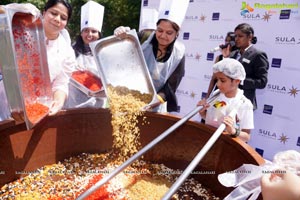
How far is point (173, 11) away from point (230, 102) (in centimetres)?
91

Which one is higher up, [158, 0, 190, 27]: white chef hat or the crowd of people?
[158, 0, 190, 27]: white chef hat

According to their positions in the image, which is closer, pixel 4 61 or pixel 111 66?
pixel 4 61

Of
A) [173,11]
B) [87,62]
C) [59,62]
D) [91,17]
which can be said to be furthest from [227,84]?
[91,17]

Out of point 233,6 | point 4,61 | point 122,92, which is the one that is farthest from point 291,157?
point 233,6

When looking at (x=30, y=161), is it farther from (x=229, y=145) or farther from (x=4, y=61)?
(x=229, y=145)

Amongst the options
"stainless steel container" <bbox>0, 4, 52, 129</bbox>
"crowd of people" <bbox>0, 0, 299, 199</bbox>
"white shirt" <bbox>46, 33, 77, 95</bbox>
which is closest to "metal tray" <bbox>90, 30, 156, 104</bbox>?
"crowd of people" <bbox>0, 0, 299, 199</bbox>

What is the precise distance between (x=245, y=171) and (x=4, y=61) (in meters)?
1.20

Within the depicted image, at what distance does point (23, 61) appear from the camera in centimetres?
151

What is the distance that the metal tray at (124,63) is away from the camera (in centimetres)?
208

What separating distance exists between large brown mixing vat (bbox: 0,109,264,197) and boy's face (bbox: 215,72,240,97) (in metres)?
0.32

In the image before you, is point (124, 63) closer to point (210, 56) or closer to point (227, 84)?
point (227, 84)

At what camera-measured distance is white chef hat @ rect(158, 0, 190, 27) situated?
2080 mm

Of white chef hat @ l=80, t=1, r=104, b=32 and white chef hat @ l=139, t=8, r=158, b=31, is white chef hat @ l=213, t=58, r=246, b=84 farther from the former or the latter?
white chef hat @ l=80, t=1, r=104, b=32

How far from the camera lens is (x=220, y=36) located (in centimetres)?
374
